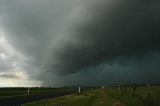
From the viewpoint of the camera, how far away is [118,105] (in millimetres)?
26547

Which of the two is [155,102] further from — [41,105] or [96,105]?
[41,105]

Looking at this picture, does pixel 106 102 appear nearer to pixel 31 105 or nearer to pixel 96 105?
pixel 96 105

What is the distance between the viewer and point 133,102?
3108cm

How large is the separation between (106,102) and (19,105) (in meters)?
9.42

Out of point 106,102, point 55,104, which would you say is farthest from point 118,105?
point 55,104

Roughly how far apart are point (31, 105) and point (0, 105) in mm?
3254

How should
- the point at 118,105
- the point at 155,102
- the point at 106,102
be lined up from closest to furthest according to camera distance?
the point at 118,105
the point at 106,102
the point at 155,102

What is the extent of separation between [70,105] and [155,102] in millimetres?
11125

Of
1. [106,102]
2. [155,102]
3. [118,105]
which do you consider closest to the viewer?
[118,105]

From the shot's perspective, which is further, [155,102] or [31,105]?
[155,102]

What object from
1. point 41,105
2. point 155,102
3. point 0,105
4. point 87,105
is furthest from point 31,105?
point 155,102

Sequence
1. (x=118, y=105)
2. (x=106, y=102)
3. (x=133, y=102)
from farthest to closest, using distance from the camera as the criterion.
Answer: (x=133, y=102) < (x=106, y=102) < (x=118, y=105)

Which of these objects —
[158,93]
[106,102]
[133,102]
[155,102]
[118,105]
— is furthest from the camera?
[158,93]

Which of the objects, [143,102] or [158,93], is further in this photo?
[158,93]
